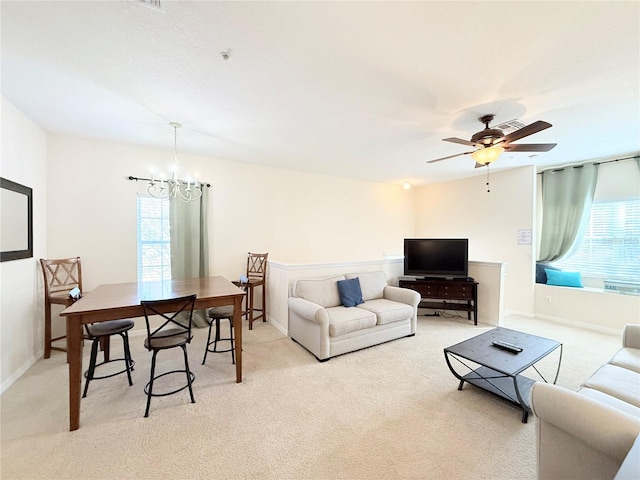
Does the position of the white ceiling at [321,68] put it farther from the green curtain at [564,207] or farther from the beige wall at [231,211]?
the green curtain at [564,207]

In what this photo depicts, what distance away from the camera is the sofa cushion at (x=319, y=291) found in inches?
144

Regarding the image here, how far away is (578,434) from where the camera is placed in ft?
4.24

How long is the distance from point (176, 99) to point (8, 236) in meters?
2.18

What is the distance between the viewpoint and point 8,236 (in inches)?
105

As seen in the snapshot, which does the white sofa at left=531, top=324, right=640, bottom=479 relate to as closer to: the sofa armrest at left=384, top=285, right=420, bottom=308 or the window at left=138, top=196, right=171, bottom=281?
the sofa armrest at left=384, top=285, right=420, bottom=308

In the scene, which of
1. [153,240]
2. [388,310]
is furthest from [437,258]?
[153,240]

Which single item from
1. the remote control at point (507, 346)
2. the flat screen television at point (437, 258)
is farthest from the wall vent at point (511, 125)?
the remote control at point (507, 346)

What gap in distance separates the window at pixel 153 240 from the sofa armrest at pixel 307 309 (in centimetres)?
209

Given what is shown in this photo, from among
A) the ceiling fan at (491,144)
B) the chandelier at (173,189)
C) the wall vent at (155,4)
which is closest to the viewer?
the wall vent at (155,4)

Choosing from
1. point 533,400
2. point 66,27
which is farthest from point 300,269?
point 66,27

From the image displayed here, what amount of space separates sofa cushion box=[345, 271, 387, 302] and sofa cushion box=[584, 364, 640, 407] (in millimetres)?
2505

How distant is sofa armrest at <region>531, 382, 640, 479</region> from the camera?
3.91 ft

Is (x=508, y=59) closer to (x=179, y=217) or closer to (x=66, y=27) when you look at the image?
(x=66, y=27)

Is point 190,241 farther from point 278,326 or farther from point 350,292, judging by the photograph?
point 350,292
